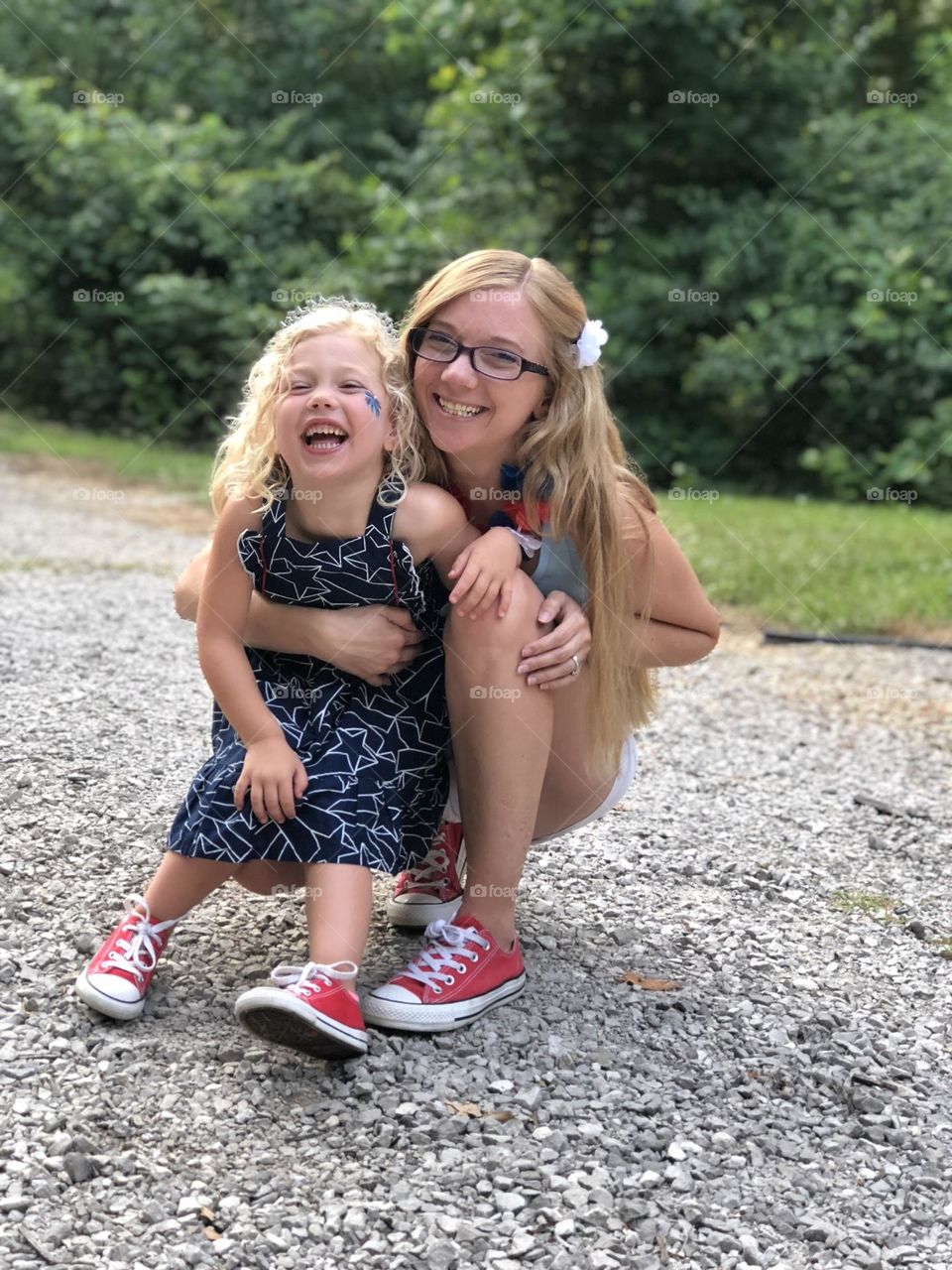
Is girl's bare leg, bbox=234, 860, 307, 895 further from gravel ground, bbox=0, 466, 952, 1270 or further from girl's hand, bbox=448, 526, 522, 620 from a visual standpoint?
girl's hand, bbox=448, 526, 522, 620

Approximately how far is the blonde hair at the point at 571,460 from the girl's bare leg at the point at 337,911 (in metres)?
0.49

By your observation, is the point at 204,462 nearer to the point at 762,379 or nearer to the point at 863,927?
the point at 762,379

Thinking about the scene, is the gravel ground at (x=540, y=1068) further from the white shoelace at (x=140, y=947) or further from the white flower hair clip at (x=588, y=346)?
the white flower hair clip at (x=588, y=346)

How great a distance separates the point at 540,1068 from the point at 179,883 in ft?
1.90

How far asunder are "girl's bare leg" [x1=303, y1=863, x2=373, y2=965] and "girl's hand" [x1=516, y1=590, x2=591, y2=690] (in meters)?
0.37

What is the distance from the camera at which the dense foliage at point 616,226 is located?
8.27 meters

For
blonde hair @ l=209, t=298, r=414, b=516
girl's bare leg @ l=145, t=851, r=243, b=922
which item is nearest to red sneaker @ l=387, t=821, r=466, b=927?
girl's bare leg @ l=145, t=851, r=243, b=922

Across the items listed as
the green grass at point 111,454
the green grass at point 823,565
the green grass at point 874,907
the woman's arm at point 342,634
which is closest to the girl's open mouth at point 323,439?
the woman's arm at point 342,634

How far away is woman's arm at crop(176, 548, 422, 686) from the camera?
2.15 m

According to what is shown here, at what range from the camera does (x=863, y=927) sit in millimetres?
2701

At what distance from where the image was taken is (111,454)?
8820 mm

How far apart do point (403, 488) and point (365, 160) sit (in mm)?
9267

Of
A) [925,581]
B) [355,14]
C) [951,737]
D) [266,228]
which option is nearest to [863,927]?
[951,737]

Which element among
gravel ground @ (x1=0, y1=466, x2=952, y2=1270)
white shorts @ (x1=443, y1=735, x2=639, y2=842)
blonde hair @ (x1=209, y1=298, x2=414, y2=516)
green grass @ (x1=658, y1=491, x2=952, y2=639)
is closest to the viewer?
gravel ground @ (x1=0, y1=466, x2=952, y2=1270)
